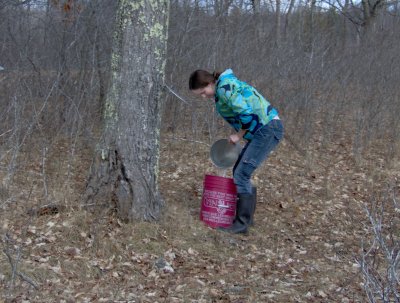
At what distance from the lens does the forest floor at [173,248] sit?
392cm

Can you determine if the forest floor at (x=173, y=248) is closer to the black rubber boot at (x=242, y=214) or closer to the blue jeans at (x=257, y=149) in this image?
the black rubber boot at (x=242, y=214)

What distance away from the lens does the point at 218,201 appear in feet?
16.9

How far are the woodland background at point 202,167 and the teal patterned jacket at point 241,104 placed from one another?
0.96 metres

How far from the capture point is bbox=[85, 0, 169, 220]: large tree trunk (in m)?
4.66

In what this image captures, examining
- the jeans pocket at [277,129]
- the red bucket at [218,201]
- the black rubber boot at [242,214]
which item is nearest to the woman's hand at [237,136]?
the jeans pocket at [277,129]

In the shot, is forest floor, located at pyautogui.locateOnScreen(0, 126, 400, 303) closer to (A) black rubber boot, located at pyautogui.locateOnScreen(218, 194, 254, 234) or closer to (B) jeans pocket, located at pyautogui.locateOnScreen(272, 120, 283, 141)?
(A) black rubber boot, located at pyautogui.locateOnScreen(218, 194, 254, 234)

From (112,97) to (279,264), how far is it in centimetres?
204

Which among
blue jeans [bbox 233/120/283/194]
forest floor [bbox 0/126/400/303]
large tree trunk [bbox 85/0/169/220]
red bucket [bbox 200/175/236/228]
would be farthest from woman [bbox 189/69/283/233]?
forest floor [bbox 0/126/400/303]

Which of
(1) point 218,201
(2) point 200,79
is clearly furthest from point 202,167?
(2) point 200,79

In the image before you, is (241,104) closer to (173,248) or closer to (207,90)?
(207,90)

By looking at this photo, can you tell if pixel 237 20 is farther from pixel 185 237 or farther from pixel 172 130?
pixel 185 237

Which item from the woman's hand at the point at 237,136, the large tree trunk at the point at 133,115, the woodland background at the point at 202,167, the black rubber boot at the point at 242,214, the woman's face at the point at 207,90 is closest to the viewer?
the woodland background at the point at 202,167

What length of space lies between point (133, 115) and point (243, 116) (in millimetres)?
962

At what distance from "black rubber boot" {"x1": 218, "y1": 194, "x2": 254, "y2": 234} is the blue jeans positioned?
0.53ft
